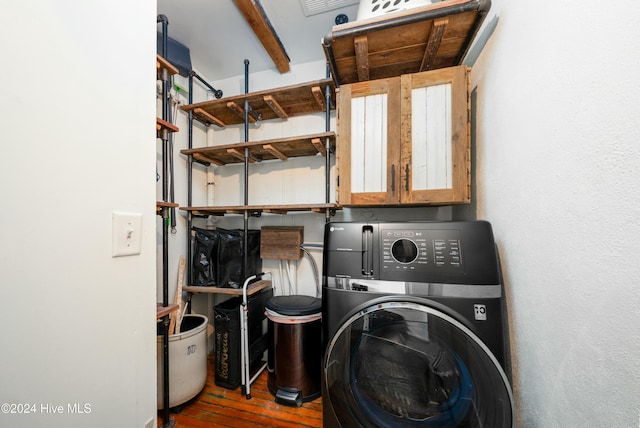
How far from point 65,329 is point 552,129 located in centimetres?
138

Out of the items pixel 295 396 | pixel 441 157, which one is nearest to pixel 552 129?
pixel 441 157

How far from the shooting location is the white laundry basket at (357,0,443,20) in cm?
103

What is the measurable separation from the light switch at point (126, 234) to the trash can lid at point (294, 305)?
96cm

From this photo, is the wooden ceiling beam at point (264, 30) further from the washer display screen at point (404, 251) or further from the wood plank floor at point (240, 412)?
the wood plank floor at point (240, 412)

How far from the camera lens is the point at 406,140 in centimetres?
111

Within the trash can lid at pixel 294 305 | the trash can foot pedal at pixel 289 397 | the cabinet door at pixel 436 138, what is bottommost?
the trash can foot pedal at pixel 289 397

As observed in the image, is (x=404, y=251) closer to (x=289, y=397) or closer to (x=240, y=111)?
(x=289, y=397)

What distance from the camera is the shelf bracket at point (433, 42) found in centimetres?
96

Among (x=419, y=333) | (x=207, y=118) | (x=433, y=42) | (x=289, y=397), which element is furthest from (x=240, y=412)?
(x=433, y=42)

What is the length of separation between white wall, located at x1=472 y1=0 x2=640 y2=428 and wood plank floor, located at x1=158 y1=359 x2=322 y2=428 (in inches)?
45.1

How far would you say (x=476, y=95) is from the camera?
1119 millimetres

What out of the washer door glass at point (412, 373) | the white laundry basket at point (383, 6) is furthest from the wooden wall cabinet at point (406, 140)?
the washer door glass at point (412, 373)

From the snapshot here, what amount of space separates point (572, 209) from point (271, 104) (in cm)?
173

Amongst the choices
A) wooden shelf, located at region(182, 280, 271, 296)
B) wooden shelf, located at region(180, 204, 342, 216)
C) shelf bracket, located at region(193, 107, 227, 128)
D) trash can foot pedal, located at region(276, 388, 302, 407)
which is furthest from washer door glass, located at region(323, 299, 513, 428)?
shelf bracket, located at region(193, 107, 227, 128)
